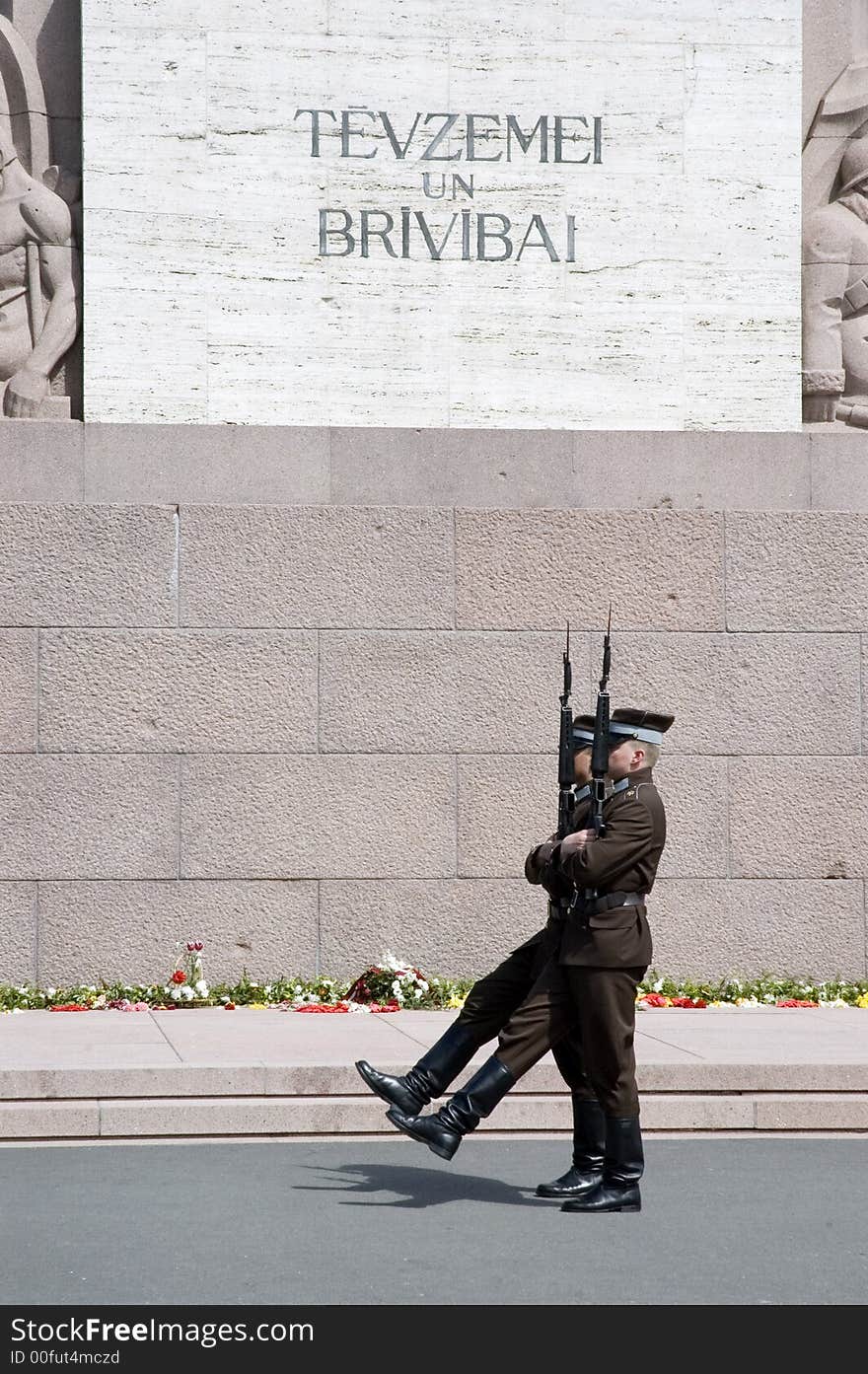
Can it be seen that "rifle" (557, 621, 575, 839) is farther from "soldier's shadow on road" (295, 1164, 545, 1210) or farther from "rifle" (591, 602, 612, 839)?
"soldier's shadow on road" (295, 1164, 545, 1210)

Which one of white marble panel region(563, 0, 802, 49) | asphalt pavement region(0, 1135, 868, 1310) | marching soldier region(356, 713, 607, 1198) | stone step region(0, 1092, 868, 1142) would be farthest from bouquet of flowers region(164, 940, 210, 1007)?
white marble panel region(563, 0, 802, 49)

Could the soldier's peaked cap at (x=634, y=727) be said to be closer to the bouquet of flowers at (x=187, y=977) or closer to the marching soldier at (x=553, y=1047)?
the marching soldier at (x=553, y=1047)

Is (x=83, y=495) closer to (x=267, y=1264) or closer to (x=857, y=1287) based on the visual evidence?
(x=267, y=1264)

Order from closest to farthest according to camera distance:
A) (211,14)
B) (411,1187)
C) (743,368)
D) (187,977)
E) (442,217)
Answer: (411,1187) < (187,977) < (211,14) < (442,217) < (743,368)

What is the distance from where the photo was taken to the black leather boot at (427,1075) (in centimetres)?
648

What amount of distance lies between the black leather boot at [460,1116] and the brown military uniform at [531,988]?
1.12 feet

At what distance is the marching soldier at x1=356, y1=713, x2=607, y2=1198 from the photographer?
648 cm

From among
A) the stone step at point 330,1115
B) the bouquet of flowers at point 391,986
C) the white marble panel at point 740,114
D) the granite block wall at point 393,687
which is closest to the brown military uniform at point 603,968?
the stone step at point 330,1115

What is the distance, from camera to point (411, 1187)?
6578mm

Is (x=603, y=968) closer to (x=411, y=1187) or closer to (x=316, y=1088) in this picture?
(x=411, y=1187)

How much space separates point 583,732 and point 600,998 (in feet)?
3.40

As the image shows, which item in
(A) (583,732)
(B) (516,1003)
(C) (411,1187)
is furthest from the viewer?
(A) (583,732)

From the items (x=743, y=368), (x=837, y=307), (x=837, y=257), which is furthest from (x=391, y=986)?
(x=837, y=257)

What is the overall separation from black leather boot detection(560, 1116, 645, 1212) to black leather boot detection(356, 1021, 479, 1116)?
62 cm
